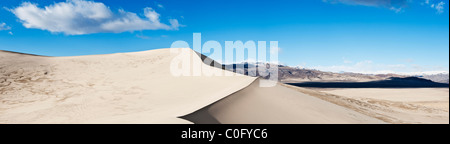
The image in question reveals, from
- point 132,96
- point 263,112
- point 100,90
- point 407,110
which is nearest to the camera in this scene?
point 263,112

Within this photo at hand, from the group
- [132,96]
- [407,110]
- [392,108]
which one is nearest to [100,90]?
[132,96]

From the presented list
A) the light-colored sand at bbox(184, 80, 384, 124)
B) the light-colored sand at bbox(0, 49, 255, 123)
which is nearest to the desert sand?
the light-colored sand at bbox(184, 80, 384, 124)

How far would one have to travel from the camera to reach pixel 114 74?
547 inches

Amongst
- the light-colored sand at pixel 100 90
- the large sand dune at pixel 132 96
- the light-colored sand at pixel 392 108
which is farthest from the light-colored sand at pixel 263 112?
the light-colored sand at pixel 392 108

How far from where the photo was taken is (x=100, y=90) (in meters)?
10.4

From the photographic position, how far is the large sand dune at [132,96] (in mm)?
5646

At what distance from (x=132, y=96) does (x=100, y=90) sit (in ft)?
6.62

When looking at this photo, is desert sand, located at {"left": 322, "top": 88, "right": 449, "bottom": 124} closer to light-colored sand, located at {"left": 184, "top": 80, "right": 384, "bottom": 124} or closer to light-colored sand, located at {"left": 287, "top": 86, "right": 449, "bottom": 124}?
light-colored sand, located at {"left": 287, "top": 86, "right": 449, "bottom": 124}

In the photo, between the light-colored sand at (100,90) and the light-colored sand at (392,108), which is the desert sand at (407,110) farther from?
the light-colored sand at (100,90)

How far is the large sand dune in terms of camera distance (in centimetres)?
565

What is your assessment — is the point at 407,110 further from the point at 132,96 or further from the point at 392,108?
the point at 132,96
